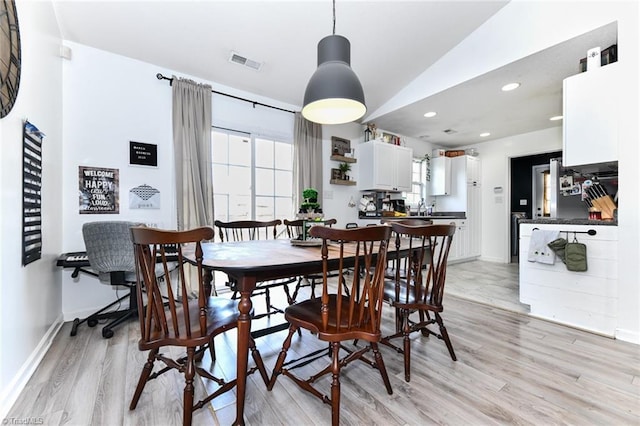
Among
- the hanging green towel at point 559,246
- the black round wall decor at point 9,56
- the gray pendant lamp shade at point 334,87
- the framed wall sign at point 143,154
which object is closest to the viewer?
the black round wall decor at point 9,56

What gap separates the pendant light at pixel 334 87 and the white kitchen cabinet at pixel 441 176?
4182mm

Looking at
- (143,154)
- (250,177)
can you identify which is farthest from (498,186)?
(143,154)

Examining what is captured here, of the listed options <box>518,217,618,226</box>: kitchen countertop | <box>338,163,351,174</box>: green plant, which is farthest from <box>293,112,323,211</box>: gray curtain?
<box>518,217,618,226</box>: kitchen countertop

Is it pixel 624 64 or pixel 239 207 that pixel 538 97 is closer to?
pixel 624 64

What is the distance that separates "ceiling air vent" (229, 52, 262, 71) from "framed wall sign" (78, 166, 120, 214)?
1.69 m

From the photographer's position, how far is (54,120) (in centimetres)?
230

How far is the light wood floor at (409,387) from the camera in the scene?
135 cm

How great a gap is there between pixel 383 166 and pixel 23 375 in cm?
449

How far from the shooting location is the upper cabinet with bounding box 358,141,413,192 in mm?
4594

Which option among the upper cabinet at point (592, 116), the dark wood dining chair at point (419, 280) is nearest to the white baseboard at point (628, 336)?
the upper cabinet at point (592, 116)

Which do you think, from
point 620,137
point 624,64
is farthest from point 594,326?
point 624,64

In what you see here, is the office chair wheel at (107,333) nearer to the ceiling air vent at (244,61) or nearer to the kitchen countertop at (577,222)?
the ceiling air vent at (244,61)

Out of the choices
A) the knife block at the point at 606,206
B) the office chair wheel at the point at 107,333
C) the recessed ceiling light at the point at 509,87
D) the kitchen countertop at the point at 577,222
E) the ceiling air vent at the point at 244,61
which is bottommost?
the office chair wheel at the point at 107,333

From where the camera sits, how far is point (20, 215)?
161 cm
